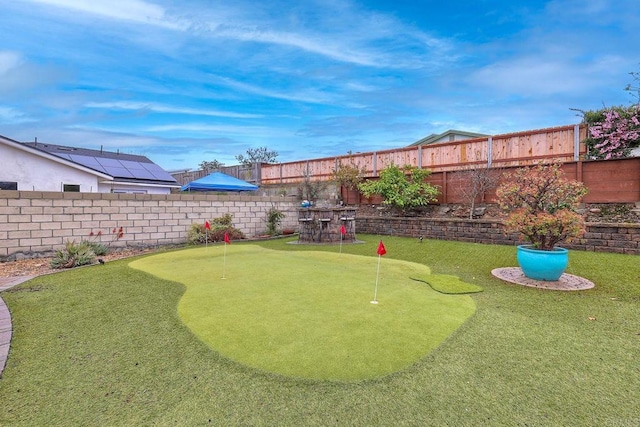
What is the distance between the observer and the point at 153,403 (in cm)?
203

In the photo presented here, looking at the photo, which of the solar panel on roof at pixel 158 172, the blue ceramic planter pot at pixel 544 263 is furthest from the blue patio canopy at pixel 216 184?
the blue ceramic planter pot at pixel 544 263

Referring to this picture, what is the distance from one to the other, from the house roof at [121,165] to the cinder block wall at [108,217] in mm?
5255

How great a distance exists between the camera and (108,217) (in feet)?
28.1

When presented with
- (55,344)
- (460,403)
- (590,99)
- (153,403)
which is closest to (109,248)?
(55,344)

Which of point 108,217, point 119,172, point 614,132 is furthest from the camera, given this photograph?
point 119,172

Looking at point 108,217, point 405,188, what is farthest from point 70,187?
point 405,188

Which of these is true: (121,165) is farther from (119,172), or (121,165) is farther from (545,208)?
(545,208)

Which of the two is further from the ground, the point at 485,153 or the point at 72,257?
the point at 485,153

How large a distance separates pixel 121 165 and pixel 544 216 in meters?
16.6

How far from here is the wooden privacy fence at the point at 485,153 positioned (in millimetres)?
9266

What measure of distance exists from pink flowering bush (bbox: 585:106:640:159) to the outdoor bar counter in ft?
22.8

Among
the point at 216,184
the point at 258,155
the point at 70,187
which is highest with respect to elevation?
the point at 258,155

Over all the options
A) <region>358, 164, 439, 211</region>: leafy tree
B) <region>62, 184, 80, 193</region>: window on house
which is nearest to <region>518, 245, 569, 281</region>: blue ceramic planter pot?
<region>358, 164, 439, 211</region>: leafy tree

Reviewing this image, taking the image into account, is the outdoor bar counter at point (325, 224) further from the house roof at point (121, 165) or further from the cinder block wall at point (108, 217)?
the house roof at point (121, 165)
